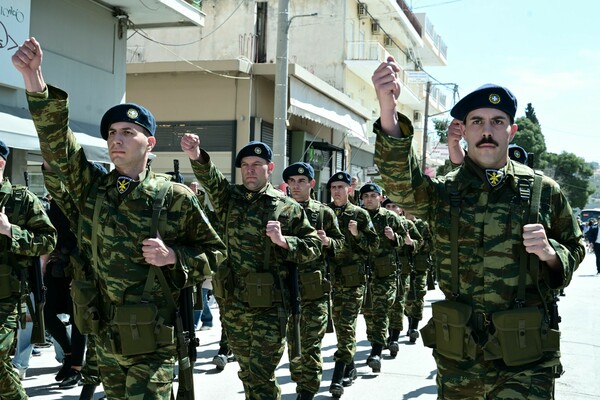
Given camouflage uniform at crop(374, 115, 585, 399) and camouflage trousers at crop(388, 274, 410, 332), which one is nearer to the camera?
camouflage uniform at crop(374, 115, 585, 399)

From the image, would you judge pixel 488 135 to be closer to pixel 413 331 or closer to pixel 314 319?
pixel 314 319

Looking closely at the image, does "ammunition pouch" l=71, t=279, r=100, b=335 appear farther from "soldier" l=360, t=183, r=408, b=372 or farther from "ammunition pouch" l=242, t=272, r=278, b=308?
"soldier" l=360, t=183, r=408, b=372

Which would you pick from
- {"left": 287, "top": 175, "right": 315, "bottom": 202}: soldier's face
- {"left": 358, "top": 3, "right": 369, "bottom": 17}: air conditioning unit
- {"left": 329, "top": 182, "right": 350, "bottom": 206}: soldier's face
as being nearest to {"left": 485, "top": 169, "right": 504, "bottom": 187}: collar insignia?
{"left": 287, "top": 175, "right": 315, "bottom": 202}: soldier's face

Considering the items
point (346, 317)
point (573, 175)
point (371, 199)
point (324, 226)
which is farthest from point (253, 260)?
point (573, 175)

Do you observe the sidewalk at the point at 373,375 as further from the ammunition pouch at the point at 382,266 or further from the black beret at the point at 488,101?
the black beret at the point at 488,101

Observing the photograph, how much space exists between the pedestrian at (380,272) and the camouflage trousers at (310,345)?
1831mm

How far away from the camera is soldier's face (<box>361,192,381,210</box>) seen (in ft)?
31.2

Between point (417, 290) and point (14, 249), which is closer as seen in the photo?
point (14, 249)

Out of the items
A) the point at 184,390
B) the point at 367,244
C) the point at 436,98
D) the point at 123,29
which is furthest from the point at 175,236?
the point at 436,98

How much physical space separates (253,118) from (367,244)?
12.5 meters

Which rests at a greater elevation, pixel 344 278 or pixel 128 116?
pixel 128 116

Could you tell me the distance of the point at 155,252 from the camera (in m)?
3.90

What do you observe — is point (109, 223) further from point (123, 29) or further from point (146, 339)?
point (123, 29)

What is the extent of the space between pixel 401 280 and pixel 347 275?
2.46 meters
